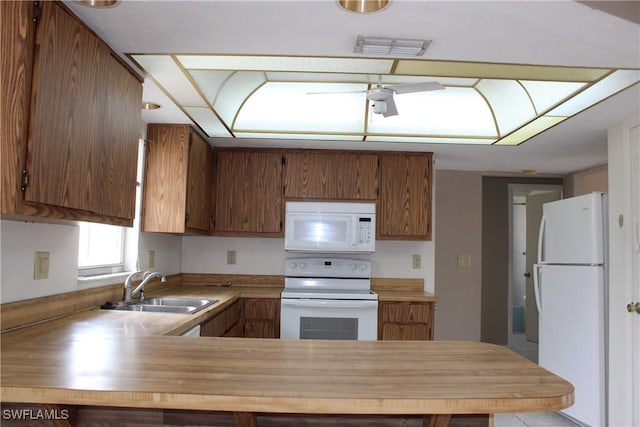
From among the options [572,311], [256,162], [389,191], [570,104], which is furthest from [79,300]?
[572,311]

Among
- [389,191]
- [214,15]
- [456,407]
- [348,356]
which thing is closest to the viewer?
[456,407]

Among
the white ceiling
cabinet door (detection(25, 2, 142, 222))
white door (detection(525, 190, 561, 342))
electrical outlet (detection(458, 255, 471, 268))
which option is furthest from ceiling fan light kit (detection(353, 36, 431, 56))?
Result: white door (detection(525, 190, 561, 342))

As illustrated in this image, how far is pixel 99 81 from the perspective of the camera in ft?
5.98

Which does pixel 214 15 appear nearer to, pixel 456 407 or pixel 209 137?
pixel 456 407

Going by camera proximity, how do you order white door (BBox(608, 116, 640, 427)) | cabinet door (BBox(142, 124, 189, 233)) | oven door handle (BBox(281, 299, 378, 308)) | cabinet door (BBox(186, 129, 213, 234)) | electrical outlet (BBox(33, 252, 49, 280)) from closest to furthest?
electrical outlet (BBox(33, 252, 49, 280)), white door (BBox(608, 116, 640, 427)), cabinet door (BBox(142, 124, 189, 233)), cabinet door (BBox(186, 129, 213, 234)), oven door handle (BBox(281, 299, 378, 308))

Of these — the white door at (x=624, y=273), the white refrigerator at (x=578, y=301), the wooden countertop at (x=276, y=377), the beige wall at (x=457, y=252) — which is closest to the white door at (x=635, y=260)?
the white door at (x=624, y=273)

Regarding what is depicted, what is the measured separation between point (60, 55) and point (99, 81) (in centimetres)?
27

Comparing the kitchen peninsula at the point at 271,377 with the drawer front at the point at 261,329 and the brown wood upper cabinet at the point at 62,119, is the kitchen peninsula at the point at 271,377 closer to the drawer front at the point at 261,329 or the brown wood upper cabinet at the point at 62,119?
the brown wood upper cabinet at the point at 62,119

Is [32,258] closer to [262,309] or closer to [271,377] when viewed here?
[271,377]

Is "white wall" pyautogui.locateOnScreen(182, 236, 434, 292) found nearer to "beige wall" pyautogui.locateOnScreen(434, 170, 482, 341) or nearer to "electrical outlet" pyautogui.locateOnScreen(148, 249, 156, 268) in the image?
"electrical outlet" pyautogui.locateOnScreen(148, 249, 156, 268)

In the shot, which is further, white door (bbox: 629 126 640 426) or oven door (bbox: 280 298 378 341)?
oven door (bbox: 280 298 378 341)

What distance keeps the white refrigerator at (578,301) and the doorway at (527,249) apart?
5.35 ft

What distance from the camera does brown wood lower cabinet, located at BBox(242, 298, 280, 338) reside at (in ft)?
11.7

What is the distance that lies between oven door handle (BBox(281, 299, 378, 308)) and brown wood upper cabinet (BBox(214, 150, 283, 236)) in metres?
0.66
